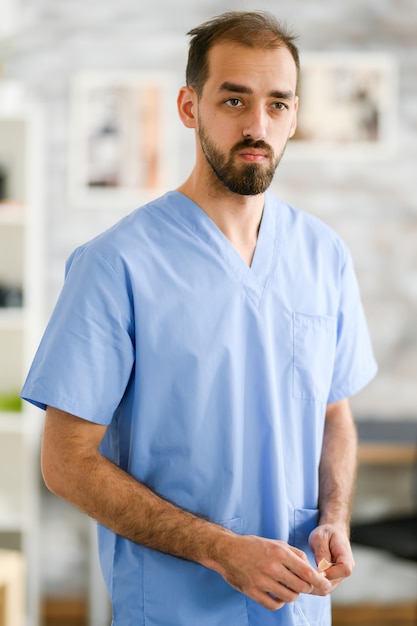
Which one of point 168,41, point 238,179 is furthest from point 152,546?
point 168,41

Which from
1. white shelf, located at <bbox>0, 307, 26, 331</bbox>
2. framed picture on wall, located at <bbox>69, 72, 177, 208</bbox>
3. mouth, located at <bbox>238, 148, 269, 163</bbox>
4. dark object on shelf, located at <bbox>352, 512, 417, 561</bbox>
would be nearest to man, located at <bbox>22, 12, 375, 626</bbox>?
mouth, located at <bbox>238, 148, 269, 163</bbox>

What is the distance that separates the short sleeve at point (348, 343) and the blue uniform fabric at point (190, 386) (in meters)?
0.12

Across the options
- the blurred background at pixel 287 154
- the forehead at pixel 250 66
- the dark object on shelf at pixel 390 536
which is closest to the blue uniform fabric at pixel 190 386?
the forehead at pixel 250 66

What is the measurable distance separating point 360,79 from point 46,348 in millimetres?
2408

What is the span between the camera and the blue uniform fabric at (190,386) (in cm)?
124

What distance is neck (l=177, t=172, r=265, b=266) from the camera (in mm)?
1336

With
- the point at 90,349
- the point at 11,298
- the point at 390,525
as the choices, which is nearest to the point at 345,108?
the point at 11,298

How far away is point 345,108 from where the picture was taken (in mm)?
3348

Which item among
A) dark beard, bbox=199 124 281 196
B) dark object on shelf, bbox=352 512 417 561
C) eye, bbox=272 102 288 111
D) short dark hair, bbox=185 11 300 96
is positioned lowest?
dark object on shelf, bbox=352 512 417 561

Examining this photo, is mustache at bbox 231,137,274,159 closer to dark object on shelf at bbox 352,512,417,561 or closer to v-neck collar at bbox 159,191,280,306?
v-neck collar at bbox 159,191,280,306

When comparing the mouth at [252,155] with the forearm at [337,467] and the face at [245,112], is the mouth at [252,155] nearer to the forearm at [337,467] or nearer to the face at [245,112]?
the face at [245,112]

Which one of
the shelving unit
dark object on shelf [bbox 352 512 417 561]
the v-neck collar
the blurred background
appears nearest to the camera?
the v-neck collar

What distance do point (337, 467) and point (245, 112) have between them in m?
0.57

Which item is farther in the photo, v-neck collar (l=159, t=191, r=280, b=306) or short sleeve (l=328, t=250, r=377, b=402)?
short sleeve (l=328, t=250, r=377, b=402)
